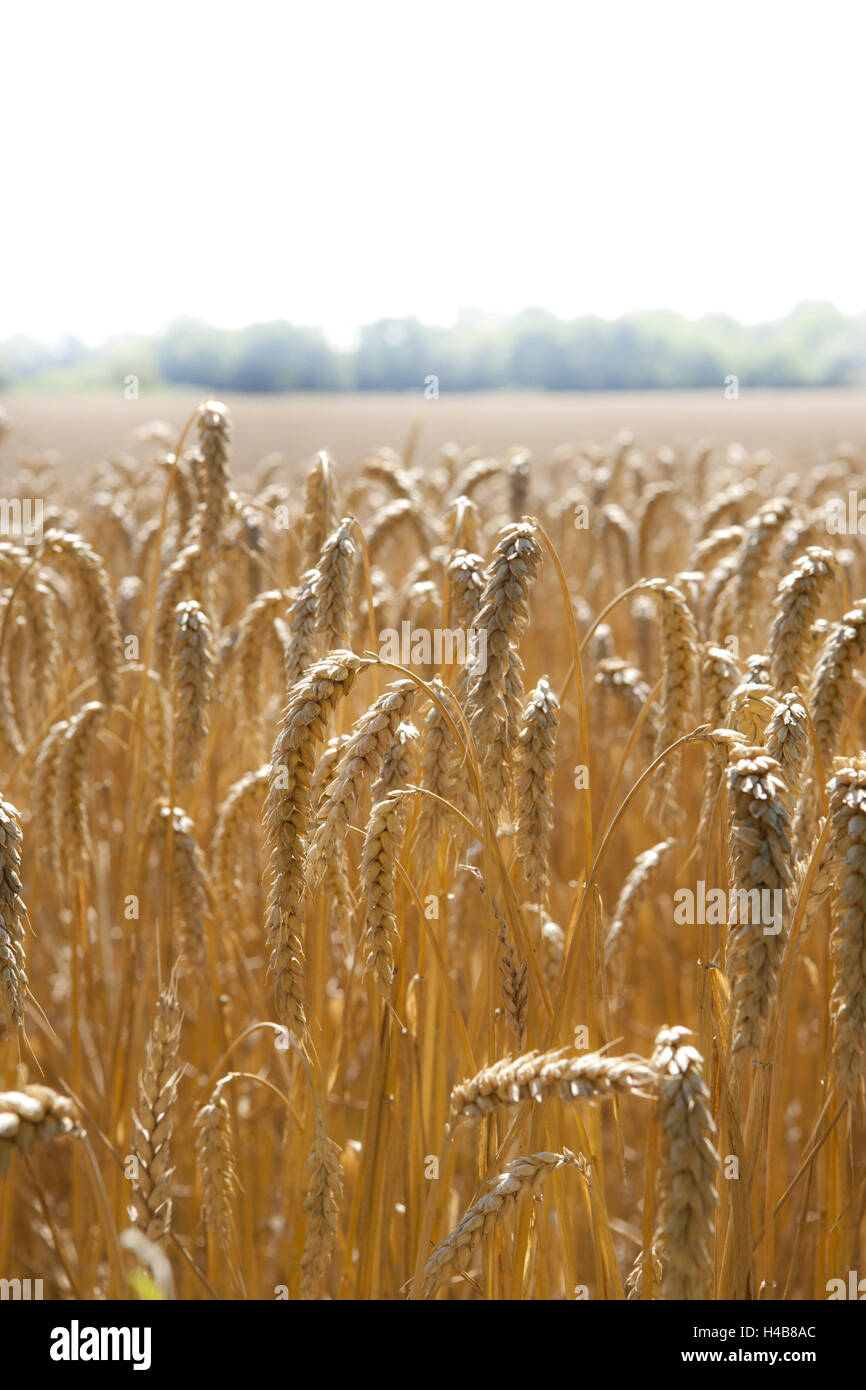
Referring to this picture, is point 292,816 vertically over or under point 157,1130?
over

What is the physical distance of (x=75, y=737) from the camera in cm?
167

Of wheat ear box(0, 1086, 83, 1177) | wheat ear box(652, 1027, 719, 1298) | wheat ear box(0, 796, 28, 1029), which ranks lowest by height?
wheat ear box(652, 1027, 719, 1298)

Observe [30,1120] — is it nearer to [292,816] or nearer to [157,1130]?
[292,816]

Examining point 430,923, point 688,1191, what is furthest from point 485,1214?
point 430,923

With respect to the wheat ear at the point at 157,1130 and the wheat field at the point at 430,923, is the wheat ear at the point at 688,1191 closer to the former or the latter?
the wheat field at the point at 430,923

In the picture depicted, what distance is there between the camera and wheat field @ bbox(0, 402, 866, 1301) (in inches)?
40.3

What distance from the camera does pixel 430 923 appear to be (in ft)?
4.67

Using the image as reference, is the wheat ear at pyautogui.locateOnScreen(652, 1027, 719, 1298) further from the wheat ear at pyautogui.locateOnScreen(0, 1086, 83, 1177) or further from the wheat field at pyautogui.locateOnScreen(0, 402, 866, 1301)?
the wheat ear at pyautogui.locateOnScreen(0, 1086, 83, 1177)

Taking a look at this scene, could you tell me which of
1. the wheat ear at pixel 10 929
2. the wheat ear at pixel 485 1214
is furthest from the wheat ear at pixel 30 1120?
the wheat ear at pixel 485 1214

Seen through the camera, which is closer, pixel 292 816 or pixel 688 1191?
pixel 688 1191

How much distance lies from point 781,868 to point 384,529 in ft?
4.83

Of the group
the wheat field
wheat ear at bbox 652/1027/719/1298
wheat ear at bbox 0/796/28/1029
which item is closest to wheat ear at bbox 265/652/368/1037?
the wheat field

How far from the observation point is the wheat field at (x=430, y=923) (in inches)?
40.3

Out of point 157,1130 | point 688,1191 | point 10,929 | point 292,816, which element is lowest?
point 157,1130
